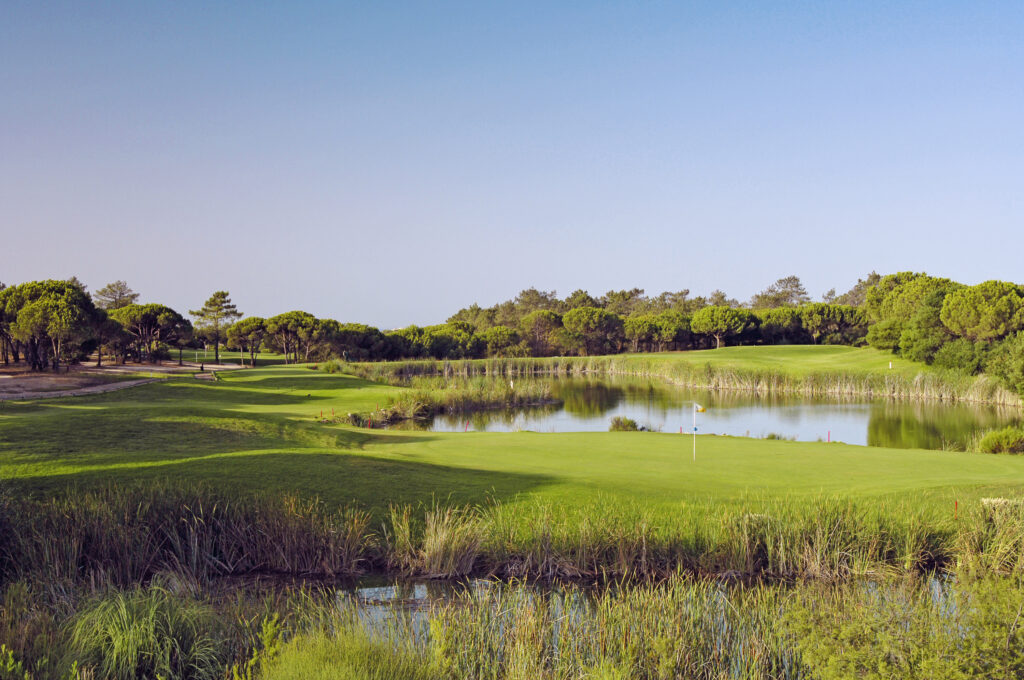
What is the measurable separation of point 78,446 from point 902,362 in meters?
48.9

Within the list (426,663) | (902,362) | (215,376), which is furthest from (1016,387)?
(215,376)

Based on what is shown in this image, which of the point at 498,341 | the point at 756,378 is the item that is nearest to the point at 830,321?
the point at 498,341

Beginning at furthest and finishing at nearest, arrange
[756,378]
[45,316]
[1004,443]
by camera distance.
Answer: [756,378] < [45,316] < [1004,443]

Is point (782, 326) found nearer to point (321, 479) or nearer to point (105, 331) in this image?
point (105, 331)

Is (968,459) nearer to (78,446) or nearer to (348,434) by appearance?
(348,434)

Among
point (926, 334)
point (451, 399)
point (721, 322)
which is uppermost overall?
point (721, 322)

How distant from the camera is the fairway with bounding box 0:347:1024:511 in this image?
10453 mm

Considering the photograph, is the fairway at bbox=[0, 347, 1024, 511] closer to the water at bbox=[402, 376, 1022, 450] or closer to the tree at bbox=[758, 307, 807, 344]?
the water at bbox=[402, 376, 1022, 450]

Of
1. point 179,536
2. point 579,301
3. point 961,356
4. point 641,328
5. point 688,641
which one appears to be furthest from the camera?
point 579,301

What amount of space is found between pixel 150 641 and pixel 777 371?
4672 cm

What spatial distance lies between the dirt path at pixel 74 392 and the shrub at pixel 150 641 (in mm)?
23501

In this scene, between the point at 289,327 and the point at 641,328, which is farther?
the point at 641,328

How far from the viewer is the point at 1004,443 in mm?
18312

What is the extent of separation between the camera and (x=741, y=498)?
34.1ft
